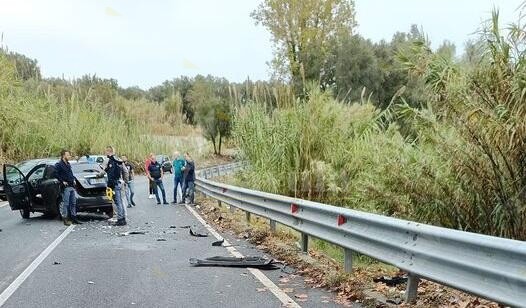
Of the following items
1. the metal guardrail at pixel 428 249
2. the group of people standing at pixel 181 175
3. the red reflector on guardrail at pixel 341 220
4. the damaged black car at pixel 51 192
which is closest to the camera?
the metal guardrail at pixel 428 249

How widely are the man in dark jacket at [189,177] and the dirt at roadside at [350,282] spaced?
9706mm

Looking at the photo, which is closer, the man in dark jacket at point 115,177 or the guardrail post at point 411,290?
the guardrail post at point 411,290

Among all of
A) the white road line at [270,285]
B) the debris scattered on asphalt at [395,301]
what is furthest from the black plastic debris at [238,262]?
the debris scattered on asphalt at [395,301]

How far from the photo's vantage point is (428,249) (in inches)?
224

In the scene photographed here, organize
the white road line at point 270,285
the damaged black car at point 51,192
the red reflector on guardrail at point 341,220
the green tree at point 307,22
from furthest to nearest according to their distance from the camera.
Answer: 1. the green tree at point 307,22
2. the damaged black car at point 51,192
3. the red reflector on guardrail at point 341,220
4. the white road line at point 270,285

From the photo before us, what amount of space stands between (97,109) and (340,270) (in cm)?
4234

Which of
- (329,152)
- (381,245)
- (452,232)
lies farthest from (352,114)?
(452,232)

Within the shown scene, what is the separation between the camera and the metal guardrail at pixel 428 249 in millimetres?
4445

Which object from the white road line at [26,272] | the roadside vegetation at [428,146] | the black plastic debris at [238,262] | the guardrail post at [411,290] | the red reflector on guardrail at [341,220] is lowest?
the white road line at [26,272]

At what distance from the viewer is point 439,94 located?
930 cm

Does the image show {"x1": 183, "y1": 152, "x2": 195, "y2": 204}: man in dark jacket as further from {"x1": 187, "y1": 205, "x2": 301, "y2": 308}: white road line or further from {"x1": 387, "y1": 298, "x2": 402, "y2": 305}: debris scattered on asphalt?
{"x1": 387, "y1": 298, "x2": 402, "y2": 305}: debris scattered on asphalt

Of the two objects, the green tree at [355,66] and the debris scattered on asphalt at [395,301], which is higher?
the green tree at [355,66]

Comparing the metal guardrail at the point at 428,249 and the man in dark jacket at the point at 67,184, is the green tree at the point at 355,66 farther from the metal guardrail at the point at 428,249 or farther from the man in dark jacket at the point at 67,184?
the metal guardrail at the point at 428,249

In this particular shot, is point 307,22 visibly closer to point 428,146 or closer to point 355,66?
point 355,66
